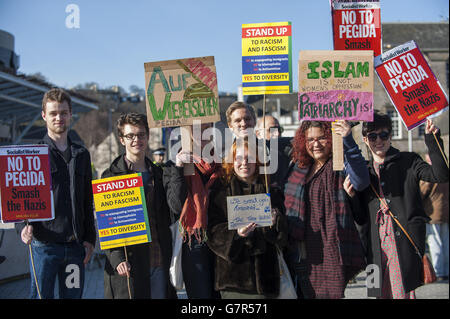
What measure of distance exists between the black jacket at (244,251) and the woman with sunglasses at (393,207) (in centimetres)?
67

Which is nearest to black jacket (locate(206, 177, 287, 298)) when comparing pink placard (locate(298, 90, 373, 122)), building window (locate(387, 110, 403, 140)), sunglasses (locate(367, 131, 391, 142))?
pink placard (locate(298, 90, 373, 122))

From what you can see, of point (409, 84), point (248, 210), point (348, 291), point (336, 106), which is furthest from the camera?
point (348, 291)

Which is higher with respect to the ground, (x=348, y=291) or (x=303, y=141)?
(x=303, y=141)

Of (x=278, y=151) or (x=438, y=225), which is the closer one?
(x=278, y=151)

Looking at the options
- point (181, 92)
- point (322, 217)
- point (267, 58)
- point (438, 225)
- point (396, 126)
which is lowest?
point (438, 225)

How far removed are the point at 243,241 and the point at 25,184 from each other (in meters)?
1.64

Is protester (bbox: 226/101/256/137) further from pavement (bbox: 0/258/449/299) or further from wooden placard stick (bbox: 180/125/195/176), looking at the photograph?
pavement (bbox: 0/258/449/299)

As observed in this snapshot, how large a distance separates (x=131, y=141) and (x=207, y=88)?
700 mm

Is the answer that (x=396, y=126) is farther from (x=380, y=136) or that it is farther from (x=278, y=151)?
(x=380, y=136)

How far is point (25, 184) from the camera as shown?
136 inches

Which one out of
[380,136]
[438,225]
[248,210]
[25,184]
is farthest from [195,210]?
[438,225]

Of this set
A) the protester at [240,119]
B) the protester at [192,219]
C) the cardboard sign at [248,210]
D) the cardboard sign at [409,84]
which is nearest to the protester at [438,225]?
the cardboard sign at [409,84]

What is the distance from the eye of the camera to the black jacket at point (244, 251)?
11.1ft

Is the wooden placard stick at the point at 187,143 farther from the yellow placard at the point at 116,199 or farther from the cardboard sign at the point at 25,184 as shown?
the cardboard sign at the point at 25,184
